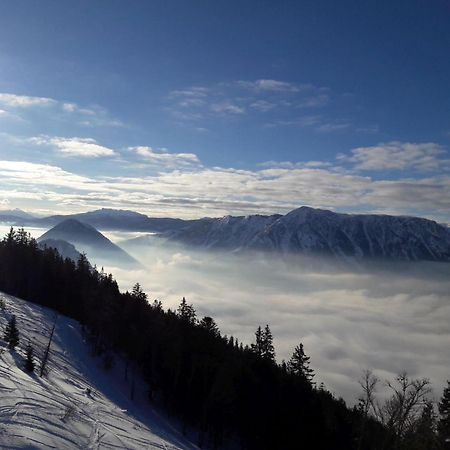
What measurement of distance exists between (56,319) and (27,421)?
53.9 metres

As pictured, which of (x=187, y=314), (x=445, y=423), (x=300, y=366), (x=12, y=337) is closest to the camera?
(x=12, y=337)

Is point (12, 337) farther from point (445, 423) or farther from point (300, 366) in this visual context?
point (445, 423)

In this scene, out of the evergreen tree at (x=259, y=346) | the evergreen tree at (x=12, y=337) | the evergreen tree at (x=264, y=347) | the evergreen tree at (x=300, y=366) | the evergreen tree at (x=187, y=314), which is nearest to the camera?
the evergreen tree at (x=12, y=337)

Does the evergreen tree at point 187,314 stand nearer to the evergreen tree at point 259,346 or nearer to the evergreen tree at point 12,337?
the evergreen tree at point 259,346

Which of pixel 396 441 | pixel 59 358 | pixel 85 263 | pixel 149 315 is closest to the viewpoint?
pixel 396 441

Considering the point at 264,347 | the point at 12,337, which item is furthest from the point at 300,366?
the point at 12,337

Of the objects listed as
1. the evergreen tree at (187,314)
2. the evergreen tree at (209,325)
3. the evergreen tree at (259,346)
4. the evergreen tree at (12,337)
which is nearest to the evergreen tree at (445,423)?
the evergreen tree at (259,346)

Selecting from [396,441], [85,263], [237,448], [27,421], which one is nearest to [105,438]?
[27,421]

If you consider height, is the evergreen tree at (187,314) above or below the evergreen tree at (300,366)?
above

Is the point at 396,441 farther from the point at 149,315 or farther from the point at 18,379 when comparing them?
the point at 149,315

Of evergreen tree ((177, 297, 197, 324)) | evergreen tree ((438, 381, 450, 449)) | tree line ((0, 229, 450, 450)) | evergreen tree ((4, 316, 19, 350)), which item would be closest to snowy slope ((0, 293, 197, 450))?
evergreen tree ((4, 316, 19, 350))

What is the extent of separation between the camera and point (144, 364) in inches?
2542

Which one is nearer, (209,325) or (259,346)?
(209,325)

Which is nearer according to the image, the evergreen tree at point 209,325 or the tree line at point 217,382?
the tree line at point 217,382
